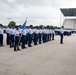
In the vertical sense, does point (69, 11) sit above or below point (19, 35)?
above

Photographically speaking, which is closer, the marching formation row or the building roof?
the marching formation row

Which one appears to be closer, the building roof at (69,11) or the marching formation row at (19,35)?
the marching formation row at (19,35)

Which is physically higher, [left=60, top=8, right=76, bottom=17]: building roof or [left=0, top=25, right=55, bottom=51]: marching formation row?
[left=60, top=8, right=76, bottom=17]: building roof

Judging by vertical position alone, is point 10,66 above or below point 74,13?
below

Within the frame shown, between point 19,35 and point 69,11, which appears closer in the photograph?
point 19,35

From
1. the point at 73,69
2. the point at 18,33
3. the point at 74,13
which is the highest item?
the point at 74,13

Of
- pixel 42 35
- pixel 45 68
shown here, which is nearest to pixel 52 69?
pixel 45 68

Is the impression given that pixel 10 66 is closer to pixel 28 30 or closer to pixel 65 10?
pixel 28 30

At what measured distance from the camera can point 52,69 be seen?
7.45m

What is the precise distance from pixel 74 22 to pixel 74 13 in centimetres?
405

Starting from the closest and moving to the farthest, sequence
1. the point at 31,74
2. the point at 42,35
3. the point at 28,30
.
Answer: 1. the point at 31,74
2. the point at 28,30
3. the point at 42,35

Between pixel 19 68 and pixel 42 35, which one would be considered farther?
pixel 42 35

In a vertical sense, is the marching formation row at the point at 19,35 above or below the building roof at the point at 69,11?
below

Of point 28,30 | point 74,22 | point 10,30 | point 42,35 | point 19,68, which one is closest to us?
point 19,68
